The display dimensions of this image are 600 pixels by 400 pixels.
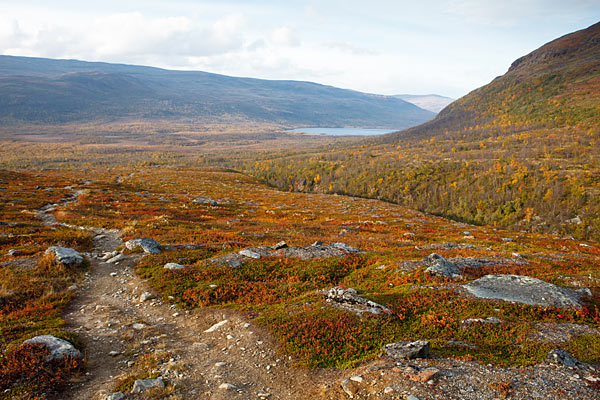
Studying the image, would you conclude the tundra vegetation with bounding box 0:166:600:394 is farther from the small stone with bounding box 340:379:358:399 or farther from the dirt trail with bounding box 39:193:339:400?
the small stone with bounding box 340:379:358:399

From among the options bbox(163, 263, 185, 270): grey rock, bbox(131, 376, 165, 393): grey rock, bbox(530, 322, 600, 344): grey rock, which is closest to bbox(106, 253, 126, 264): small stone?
bbox(163, 263, 185, 270): grey rock

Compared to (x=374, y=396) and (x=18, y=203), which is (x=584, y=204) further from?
(x=18, y=203)

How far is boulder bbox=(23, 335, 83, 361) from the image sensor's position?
10.6 meters

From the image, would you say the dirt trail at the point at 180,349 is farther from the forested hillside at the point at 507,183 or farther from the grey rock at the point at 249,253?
the forested hillside at the point at 507,183

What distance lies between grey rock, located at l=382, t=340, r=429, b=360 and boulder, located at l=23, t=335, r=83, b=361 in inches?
456

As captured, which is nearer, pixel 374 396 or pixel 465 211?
pixel 374 396

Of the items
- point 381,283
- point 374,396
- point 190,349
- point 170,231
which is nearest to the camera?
point 374,396

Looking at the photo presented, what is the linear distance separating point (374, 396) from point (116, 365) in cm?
940

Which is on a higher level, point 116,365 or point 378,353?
point 378,353

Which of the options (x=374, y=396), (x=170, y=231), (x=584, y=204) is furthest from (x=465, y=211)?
(x=374, y=396)

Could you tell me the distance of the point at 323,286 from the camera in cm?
1877

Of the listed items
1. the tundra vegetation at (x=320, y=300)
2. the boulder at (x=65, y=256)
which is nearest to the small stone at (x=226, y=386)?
the tundra vegetation at (x=320, y=300)

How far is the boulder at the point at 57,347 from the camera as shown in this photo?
10641mm

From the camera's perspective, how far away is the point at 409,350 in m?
10.7
